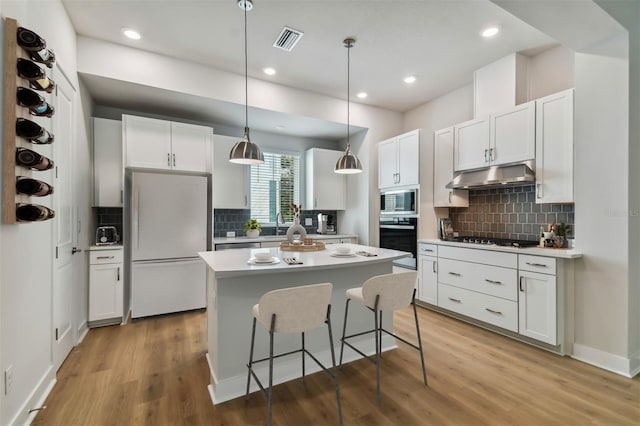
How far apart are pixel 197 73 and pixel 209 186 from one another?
4.64 ft

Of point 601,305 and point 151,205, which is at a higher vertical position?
point 151,205

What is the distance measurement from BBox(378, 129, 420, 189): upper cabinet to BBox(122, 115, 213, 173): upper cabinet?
2546 mm

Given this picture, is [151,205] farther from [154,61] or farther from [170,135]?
[154,61]

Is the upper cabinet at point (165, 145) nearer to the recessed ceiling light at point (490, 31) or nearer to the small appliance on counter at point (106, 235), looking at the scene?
the small appliance on counter at point (106, 235)

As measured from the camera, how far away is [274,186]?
5.00 metres

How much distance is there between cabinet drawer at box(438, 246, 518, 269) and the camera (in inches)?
116

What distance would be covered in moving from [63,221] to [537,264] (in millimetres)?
4192

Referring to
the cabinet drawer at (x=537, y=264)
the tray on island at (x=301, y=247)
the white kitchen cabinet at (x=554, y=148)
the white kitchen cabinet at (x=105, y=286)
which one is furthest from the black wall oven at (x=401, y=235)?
the white kitchen cabinet at (x=105, y=286)

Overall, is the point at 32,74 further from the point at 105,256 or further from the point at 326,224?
the point at 326,224

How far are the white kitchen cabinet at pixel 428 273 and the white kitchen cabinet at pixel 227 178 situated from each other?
8.59 feet

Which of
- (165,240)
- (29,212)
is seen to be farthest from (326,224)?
(29,212)

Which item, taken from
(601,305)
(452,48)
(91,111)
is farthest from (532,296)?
(91,111)

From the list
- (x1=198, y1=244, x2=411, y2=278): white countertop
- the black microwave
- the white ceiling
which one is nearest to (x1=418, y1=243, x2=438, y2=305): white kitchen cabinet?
the black microwave

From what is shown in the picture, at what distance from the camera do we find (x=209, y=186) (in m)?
4.07
